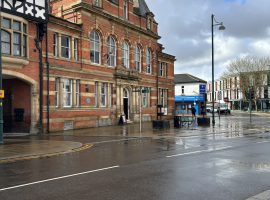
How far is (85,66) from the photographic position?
97.6 ft

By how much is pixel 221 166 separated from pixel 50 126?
18248 millimetres

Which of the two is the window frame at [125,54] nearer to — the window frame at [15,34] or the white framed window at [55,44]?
the white framed window at [55,44]

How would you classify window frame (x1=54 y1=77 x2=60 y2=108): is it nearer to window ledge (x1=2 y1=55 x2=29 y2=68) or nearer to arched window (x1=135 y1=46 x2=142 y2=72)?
window ledge (x1=2 y1=55 x2=29 y2=68)

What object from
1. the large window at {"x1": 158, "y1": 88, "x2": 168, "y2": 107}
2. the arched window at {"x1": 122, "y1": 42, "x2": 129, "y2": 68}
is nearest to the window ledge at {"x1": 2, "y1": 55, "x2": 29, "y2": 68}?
the arched window at {"x1": 122, "y1": 42, "x2": 129, "y2": 68}

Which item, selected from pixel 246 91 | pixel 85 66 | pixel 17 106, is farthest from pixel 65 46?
pixel 246 91

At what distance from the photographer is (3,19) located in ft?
72.6

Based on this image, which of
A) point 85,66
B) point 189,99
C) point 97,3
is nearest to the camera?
point 85,66

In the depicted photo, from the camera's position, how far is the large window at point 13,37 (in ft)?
72.9

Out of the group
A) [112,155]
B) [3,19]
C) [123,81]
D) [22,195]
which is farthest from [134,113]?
[22,195]

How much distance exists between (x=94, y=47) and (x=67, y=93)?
550cm

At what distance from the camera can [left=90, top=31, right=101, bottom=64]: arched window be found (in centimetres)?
3088

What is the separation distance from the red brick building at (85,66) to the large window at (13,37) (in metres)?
0.06

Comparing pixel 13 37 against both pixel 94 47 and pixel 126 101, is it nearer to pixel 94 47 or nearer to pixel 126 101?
pixel 94 47

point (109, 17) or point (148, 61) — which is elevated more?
point (109, 17)
